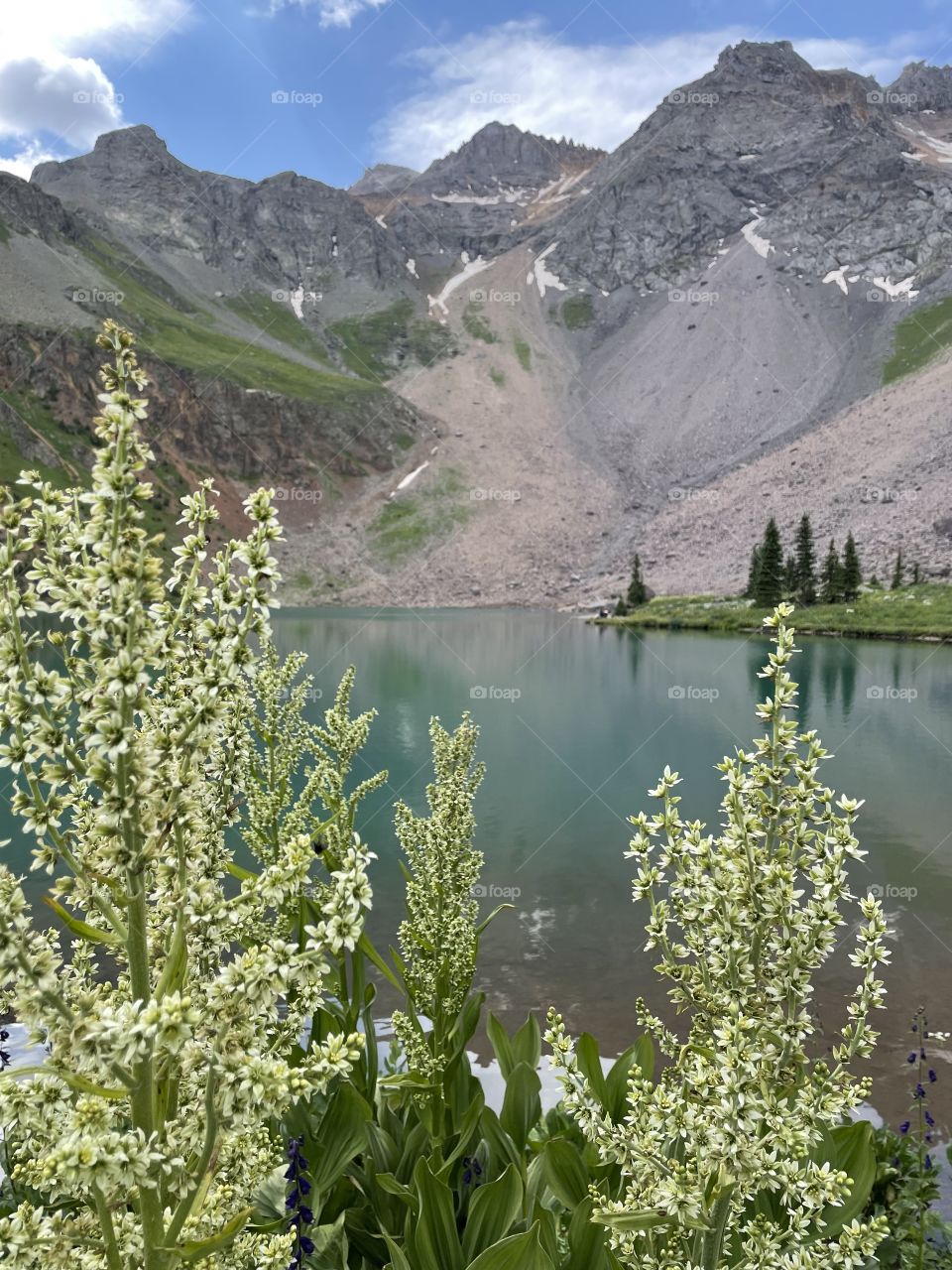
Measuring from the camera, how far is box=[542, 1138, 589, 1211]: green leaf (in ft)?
13.9

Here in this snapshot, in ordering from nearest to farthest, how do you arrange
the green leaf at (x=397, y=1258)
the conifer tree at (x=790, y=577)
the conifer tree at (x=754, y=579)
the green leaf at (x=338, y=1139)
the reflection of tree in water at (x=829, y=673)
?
the green leaf at (x=397, y=1258) < the green leaf at (x=338, y=1139) < the reflection of tree in water at (x=829, y=673) < the conifer tree at (x=790, y=577) < the conifer tree at (x=754, y=579)

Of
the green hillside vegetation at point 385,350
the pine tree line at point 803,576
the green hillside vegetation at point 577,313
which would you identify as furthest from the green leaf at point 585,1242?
the green hillside vegetation at point 577,313

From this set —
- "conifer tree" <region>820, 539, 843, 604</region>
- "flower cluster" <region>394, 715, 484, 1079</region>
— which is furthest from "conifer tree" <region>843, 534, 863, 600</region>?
"flower cluster" <region>394, 715, 484, 1079</region>

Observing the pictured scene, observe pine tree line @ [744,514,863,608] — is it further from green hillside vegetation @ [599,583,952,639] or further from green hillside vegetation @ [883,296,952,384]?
green hillside vegetation @ [883,296,952,384]

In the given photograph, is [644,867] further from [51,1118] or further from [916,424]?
[916,424]

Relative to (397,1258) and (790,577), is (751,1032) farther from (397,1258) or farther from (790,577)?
(790,577)

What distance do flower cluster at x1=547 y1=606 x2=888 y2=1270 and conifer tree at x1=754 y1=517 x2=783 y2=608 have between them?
79984 mm

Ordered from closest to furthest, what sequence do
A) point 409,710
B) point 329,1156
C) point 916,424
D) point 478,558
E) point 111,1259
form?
point 111,1259
point 329,1156
point 409,710
point 916,424
point 478,558

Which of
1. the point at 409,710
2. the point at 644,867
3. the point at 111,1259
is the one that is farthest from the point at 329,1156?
the point at 409,710

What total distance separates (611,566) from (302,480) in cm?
6429

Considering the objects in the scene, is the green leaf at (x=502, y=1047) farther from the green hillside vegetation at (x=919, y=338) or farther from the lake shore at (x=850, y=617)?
the green hillside vegetation at (x=919, y=338)

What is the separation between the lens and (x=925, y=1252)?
4758 mm

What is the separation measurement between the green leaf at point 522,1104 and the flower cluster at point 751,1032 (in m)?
2.46

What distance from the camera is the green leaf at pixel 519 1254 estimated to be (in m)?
2.98
